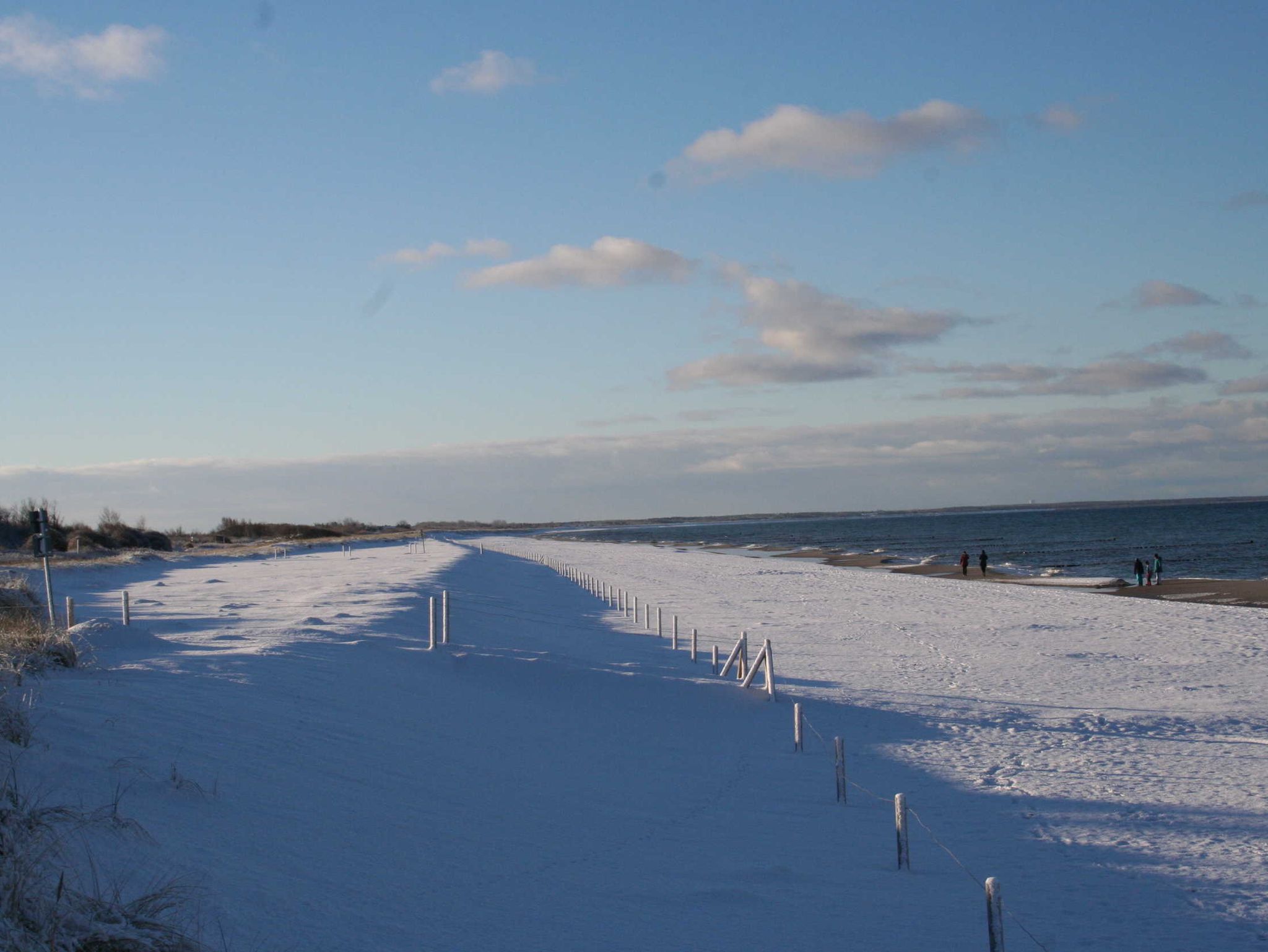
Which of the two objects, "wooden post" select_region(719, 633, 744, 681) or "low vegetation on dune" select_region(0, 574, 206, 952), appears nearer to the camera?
"low vegetation on dune" select_region(0, 574, 206, 952)

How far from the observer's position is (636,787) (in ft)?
40.4

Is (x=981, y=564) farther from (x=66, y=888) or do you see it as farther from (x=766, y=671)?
(x=66, y=888)

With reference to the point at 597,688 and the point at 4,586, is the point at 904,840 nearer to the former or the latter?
the point at 597,688

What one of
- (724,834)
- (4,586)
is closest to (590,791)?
(724,834)

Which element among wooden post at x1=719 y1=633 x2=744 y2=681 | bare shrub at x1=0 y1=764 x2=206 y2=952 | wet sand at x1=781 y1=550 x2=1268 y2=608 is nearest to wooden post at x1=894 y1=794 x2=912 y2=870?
bare shrub at x1=0 y1=764 x2=206 y2=952

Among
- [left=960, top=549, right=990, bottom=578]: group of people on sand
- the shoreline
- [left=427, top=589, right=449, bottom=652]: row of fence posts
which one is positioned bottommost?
the shoreline

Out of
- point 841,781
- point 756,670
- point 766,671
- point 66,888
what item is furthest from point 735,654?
point 66,888

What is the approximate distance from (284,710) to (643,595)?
111 feet

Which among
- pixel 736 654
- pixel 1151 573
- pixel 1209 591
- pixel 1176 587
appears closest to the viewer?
pixel 736 654

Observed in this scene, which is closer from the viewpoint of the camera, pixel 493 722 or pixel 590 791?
pixel 590 791

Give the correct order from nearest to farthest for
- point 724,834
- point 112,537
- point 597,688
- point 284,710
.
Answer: point 724,834 < point 284,710 < point 597,688 < point 112,537

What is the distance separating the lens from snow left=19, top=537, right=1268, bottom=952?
7621 millimetres

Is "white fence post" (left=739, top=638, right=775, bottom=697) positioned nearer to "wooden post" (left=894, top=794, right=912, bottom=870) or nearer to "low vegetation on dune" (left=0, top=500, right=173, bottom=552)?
"wooden post" (left=894, top=794, right=912, bottom=870)

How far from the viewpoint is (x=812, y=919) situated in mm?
8477
